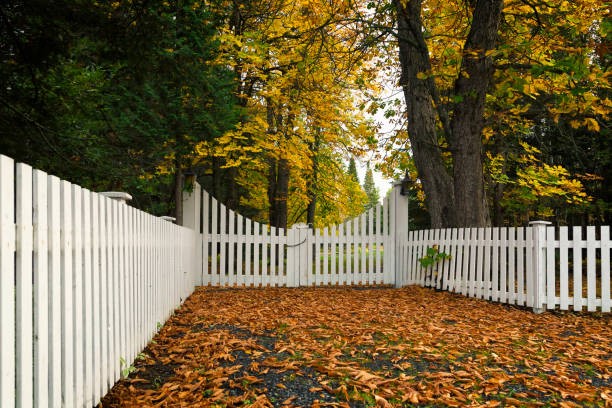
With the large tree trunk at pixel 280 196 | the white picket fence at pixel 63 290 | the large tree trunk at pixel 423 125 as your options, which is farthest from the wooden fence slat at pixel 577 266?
the large tree trunk at pixel 280 196

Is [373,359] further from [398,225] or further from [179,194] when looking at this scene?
[179,194]

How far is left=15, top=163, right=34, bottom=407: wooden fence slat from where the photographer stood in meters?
1.80

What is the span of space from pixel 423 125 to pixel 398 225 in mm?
2132

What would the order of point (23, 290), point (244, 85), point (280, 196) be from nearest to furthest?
point (23, 290), point (244, 85), point (280, 196)

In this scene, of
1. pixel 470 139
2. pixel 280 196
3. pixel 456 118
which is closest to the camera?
pixel 470 139

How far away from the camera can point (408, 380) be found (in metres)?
3.48

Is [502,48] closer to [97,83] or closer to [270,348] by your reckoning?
[270,348]

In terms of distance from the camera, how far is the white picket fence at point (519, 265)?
639 centimetres

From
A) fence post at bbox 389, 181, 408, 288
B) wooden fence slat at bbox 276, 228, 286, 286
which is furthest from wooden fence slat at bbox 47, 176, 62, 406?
fence post at bbox 389, 181, 408, 288

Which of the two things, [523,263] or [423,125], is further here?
[423,125]

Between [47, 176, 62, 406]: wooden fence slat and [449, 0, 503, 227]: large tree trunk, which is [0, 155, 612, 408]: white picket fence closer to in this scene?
[47, 176, 62, 406]: wooden fence slat

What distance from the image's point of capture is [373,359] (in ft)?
13.3

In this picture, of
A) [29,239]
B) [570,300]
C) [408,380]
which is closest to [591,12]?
[570,300]

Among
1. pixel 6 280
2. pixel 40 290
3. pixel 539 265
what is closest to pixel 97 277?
pixel 40 290
